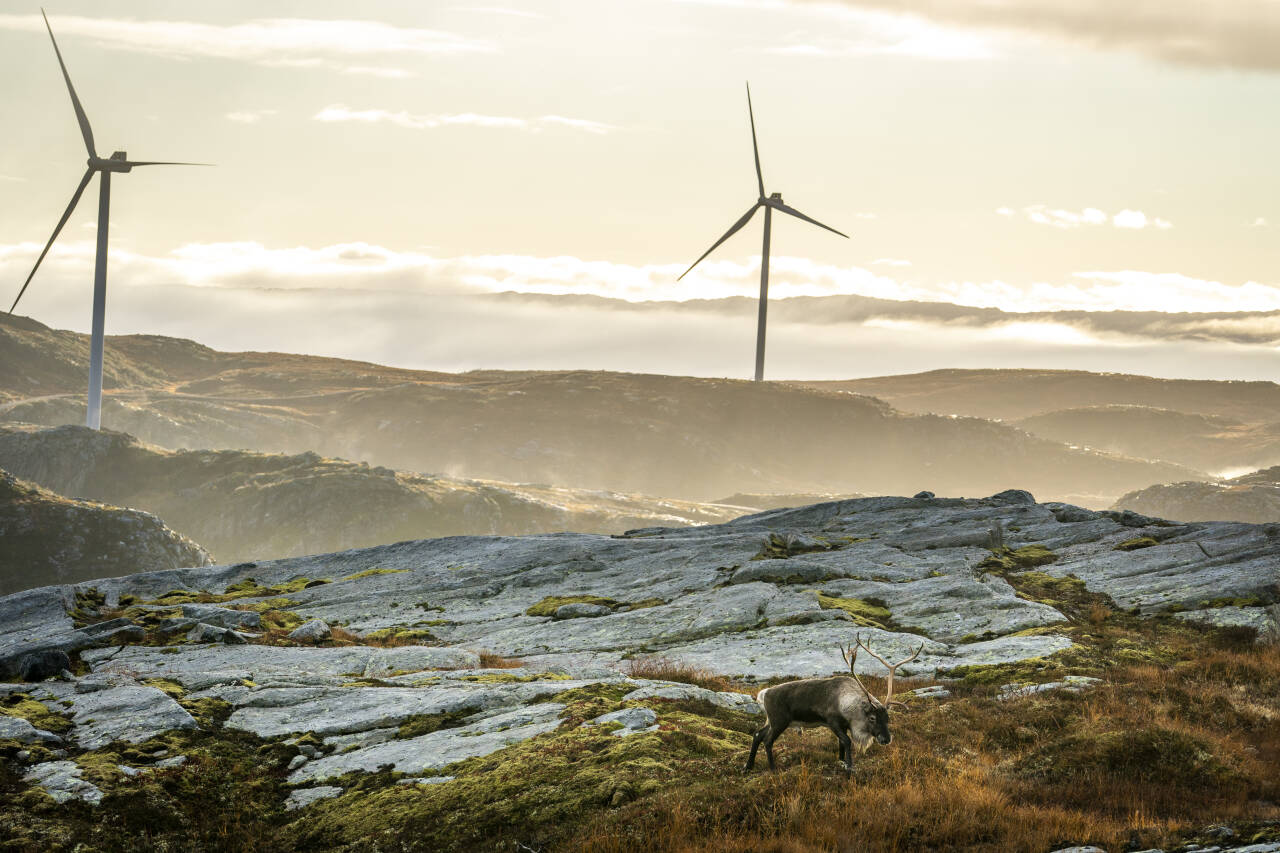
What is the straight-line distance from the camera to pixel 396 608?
46.8 metres

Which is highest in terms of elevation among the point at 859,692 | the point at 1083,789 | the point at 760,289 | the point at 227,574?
the point at 760,289

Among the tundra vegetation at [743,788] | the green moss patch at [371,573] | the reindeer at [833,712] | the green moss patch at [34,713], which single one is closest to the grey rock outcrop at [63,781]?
the tundra vegetation at [743,788]

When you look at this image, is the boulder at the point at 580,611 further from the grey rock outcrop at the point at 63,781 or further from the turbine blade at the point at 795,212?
the turbine blade at the point at 795,212

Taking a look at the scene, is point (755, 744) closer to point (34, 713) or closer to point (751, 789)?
point (751, 789)

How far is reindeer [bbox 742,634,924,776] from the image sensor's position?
18.0 meters

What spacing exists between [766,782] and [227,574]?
47977 mm

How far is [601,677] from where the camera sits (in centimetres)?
2950

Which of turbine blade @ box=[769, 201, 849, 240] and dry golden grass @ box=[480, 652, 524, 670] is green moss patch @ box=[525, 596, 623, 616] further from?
turbine blade @ box=[769, 201, 849, 240]

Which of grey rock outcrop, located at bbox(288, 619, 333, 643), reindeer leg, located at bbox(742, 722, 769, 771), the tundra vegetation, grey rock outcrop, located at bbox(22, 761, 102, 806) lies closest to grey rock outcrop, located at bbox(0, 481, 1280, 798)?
the tundra vegetation

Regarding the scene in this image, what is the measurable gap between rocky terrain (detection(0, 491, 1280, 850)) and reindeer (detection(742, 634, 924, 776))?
Result: 564mm

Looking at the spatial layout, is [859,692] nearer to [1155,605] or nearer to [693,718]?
[693,718]

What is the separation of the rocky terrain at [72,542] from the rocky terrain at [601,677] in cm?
10451

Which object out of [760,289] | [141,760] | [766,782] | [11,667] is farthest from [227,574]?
[760,289]

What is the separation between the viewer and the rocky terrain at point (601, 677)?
59.1 feet
